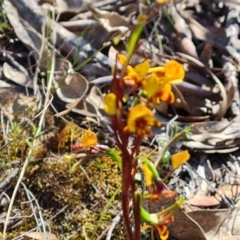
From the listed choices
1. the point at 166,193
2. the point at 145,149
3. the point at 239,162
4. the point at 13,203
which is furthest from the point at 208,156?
the point at 166,193

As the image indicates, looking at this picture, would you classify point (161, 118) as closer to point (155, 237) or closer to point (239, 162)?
point (239, 162)

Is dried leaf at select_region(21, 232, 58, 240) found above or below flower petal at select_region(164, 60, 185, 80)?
below

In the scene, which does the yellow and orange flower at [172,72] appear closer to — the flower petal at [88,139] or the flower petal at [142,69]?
the flower petal at [142,69]

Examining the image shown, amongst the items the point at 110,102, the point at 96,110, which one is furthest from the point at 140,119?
the point at 96,110

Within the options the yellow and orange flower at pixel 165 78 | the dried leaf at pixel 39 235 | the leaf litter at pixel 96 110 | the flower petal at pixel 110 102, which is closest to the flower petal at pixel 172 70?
the yellow and orange flower at pixel 165 78

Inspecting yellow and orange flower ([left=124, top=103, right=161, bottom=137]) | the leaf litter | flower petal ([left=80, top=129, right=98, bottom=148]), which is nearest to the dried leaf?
the leaf litter

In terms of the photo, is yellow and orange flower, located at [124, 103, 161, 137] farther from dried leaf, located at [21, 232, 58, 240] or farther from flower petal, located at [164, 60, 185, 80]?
dried leaf, located at [21, 232, 58, 240]
